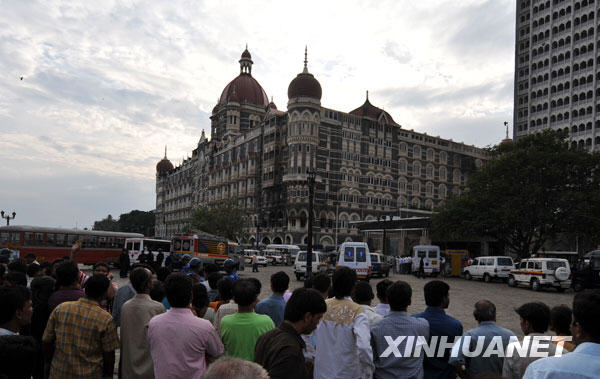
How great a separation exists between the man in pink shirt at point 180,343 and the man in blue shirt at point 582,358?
266 cm

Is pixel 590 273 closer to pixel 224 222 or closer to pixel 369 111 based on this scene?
pixel 224 222

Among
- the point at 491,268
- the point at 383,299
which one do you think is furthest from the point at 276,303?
the point at 491,268

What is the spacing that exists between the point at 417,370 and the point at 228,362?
3029 millimetres

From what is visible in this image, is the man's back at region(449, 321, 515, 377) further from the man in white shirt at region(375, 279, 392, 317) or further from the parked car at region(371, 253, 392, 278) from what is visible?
the parked car at region(371, 253, 392, 278)

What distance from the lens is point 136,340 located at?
487cm

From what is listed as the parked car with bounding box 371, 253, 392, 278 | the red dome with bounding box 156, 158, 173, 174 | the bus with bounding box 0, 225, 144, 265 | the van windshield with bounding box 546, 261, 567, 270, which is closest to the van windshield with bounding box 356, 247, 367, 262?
the parked car with bounding box 371, 253, 392, 278

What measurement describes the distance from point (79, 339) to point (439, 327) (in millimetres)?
3590

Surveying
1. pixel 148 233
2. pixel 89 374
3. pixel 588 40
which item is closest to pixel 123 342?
pixel 89 374

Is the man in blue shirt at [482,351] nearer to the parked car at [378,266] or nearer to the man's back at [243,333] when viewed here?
the man's back at [243,333]

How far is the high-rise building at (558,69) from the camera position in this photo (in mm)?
62688

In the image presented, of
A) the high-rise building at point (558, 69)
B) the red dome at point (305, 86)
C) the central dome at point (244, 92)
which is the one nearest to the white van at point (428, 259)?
the red dome at point (305, 86)

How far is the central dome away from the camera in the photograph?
8188 centimetres

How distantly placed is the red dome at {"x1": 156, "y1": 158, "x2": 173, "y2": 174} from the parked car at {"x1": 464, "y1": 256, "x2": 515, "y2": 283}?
96034mm

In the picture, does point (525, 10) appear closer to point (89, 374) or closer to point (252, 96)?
point (252, 96)
